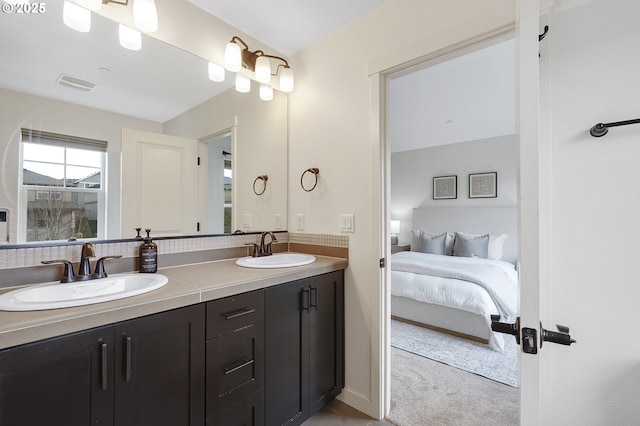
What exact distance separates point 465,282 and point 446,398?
49.9 inches

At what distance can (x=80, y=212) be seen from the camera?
135 centimetres

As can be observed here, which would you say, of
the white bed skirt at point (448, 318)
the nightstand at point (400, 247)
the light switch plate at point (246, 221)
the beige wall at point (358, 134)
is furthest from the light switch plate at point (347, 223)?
the nightstand at point (400, 247)

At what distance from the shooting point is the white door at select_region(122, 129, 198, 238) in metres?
1.50

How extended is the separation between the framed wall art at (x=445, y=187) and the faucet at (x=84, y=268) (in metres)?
4.93

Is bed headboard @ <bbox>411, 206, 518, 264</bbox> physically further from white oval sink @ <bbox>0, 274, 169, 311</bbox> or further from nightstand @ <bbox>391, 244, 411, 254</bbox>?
white oval sink @ <bbox>0, 274, 169, 311</bbox>

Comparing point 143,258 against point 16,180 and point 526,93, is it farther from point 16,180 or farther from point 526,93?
point 526,93

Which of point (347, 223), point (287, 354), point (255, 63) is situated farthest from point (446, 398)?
point (255, 63)

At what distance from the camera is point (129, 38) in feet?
4.81

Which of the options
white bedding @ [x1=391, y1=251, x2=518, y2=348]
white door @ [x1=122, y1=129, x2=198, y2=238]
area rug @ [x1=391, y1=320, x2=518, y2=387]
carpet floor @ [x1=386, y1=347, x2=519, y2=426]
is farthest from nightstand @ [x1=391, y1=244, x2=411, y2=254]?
white door @ [x1=122, y1=129, x2=198, y2=238]

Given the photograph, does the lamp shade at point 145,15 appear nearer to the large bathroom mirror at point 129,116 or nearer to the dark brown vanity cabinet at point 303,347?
the large bathroom mirror at point 129,116

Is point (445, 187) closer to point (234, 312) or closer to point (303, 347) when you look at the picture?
point (303, 347)

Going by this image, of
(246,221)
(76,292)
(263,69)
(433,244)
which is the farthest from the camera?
(433,244)

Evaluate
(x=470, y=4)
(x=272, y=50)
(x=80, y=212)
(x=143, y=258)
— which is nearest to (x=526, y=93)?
(x=470, y=4)

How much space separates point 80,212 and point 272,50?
1.68 m
